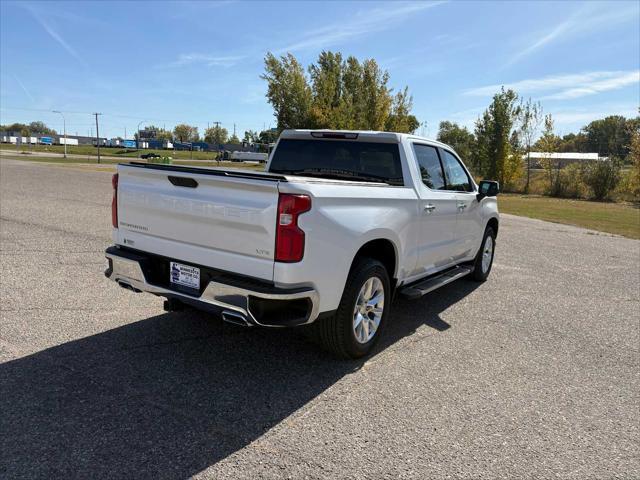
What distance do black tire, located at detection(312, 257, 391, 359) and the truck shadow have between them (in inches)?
7.2

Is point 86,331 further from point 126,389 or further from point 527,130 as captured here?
point 527,130

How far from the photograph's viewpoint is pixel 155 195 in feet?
12.5

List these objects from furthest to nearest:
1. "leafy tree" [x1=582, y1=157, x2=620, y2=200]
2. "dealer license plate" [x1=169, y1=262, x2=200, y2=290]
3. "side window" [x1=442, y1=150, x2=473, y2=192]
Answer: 1. "leafy tree" [x1=582, y1=157, x2=620, y2=200]
2. "side window" [x1=442, y1=150, x2=473, y2=192]
3. "dealer license plate" [x1=169, y1=262, x2=200, y2=290]

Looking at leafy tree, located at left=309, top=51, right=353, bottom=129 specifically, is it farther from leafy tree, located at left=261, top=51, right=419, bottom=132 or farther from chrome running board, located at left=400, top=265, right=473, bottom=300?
chrome running board, located at left=400, top=265, right=473, bottom=300

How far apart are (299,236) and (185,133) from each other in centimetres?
18314

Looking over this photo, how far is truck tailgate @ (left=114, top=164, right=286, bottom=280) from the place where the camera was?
3.25 metres

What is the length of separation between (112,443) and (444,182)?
4.21 m

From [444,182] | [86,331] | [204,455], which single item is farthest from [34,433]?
[444,182]

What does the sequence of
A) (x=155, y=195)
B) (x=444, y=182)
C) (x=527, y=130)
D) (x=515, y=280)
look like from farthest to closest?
(x=527, y=130) < (x=515, y=280) < (x=444, y=182) < (x=155, y=195)

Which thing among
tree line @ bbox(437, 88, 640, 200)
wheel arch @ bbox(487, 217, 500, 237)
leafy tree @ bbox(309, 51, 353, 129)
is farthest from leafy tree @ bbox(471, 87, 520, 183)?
wheel arch @ bbox(487, 217, 500, 237)

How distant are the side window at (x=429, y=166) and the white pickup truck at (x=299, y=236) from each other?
0.03 metres

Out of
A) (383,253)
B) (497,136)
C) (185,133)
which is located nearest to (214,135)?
(185,133)

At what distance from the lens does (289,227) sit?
3.18 metres

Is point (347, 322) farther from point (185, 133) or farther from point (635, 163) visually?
point (185, 133)
